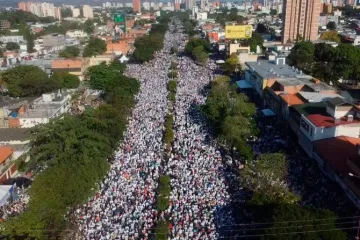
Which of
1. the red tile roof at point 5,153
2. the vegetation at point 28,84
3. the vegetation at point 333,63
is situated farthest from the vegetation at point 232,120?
the vegetation at point 28,84

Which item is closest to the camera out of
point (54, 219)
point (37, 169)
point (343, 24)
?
point (54, 219)

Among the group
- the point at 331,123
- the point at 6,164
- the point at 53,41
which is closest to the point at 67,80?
the point at 6,164

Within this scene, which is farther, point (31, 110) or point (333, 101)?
point (31, 110)

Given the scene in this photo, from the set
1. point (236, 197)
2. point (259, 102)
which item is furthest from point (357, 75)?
point (236, 197)

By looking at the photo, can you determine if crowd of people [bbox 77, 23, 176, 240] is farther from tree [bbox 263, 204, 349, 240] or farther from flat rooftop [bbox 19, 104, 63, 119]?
flat rooftop [bbox 19, 104, 63, 119]

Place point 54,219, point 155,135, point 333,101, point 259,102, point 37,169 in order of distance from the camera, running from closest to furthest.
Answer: point 54,219
point 37,169
point 333,101
point 155,135
point 259,102

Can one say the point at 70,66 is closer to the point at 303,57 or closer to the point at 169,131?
the point at 169,131

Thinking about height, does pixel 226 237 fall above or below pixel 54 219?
below

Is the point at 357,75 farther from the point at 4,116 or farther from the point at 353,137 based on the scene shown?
the point at 4,116
